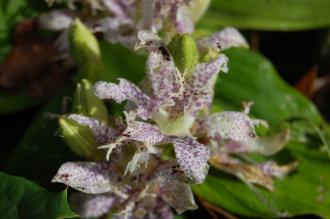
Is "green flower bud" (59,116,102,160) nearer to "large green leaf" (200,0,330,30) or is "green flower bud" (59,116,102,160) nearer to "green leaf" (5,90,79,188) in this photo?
"green leaf" (5,90,79,188)

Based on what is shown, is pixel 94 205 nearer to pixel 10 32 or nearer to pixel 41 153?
pixel 41 153

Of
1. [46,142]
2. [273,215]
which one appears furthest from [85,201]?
[273,215]

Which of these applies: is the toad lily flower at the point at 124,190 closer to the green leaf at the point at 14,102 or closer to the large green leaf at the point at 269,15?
the green leaf at the point at 14,102

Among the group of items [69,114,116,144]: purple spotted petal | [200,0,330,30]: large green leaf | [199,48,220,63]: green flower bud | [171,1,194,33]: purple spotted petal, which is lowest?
[69,114,116,144]: purple spotted petal

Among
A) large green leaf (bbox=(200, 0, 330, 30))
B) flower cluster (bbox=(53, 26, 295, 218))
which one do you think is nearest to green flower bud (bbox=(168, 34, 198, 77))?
flower cluster (bbox=(53, 26, 295, 218))

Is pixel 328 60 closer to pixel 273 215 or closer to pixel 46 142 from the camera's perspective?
pixel 273 215
